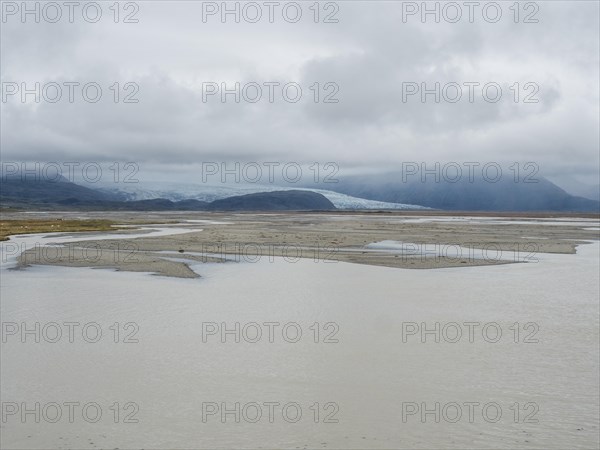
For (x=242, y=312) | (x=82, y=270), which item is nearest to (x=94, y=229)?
(x=82, y=270)

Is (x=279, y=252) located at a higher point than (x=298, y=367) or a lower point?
higher

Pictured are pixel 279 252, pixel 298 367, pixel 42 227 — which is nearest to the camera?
pixel 298 367

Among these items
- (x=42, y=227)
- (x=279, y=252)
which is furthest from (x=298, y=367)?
(x=42, y=227)

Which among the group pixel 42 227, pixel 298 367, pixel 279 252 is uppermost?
pixel 42 227

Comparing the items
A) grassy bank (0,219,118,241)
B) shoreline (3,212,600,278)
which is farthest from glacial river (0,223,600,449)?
grassy bank (0,219,118,241)

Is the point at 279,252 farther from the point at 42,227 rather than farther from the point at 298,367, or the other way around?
the point at 42,227

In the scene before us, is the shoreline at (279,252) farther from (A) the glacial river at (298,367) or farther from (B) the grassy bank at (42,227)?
(B) the grassy bank at (42,227)

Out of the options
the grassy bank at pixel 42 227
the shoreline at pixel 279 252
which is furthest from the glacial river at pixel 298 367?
the grassy bank at pixel 42 227

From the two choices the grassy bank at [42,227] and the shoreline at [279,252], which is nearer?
the shoreline at [279,252]

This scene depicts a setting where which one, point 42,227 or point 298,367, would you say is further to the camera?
point 42,227

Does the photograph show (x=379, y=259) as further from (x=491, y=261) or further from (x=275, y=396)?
(x=275, y=396)

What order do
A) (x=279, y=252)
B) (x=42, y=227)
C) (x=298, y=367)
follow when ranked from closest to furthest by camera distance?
1. (x=298, y=367)
2. (x=279, y=252)
3. (x=42, y=227)
